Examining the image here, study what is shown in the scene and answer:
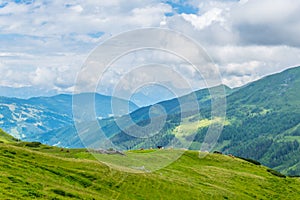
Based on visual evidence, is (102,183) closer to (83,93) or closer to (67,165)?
(67,165)

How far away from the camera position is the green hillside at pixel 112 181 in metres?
48.1

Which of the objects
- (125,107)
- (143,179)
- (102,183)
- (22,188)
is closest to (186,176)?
(143,179)

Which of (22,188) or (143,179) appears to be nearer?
(22,188)

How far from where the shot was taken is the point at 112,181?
65812mm

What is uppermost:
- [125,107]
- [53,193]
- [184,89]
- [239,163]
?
[184,89]

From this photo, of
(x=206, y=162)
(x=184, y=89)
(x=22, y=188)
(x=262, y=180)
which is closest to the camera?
(x=22, y=188)

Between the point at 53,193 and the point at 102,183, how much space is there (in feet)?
59.2

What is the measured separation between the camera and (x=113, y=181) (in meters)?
65.9

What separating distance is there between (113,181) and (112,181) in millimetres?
198

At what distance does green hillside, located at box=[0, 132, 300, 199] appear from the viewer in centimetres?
4806

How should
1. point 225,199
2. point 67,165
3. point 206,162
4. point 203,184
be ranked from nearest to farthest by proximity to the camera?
1. point 67,165
2. point 225,199
3. point 203,184
4. point 206,162

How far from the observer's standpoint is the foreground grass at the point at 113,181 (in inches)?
1895

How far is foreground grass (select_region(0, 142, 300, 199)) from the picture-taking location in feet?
158

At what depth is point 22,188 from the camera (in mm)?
44156
